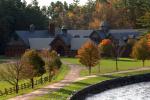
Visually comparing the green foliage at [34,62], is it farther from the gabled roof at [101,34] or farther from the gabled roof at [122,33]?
the gabled roof at [122,33]

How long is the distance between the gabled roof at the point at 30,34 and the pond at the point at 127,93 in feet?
217

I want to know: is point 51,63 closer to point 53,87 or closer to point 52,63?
point 52,63

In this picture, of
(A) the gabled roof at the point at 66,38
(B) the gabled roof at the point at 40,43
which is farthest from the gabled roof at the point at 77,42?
(B) the gabled roof at the point at 40,43

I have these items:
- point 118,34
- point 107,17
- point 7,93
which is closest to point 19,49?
point 118,34

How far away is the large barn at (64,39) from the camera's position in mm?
122125

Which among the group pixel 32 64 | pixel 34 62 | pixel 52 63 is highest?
pixel 34 62

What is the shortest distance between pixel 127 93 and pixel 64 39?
66.1 m

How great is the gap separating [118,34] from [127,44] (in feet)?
24.5

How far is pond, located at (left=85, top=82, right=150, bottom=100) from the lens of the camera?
175 ft

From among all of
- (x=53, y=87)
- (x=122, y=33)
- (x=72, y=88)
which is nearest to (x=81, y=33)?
(x=122, y=33)

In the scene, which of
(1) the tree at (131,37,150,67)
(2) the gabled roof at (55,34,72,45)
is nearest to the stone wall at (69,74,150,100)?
(1) the tree at (131,37,150,67)

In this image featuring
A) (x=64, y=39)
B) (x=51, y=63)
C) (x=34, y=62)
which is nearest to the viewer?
(x=34, y=62)

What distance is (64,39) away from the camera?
123 m

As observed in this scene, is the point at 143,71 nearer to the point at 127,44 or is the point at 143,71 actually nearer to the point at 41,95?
the point at 41,95
